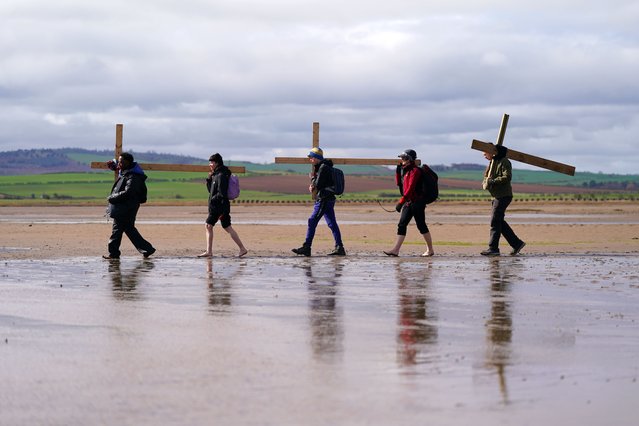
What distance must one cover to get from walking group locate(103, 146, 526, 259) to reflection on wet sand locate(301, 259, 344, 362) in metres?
2.22

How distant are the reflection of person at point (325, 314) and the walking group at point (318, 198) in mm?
3082

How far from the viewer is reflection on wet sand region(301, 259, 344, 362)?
926cm

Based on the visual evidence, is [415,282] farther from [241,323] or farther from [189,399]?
[189,399]

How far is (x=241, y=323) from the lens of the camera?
10.9 meters

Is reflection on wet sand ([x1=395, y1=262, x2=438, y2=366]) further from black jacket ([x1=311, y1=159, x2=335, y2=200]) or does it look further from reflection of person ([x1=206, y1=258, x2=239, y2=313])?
black jacket ([x1=311, y1=159, x2=335, y2=200])

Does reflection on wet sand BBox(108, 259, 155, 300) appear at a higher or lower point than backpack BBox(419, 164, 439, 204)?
lower

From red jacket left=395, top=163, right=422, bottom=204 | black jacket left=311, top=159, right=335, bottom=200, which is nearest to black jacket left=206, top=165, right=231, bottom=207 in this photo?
black jacket left=311, top=159, right=335, bottom=200

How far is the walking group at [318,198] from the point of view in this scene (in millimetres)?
19266

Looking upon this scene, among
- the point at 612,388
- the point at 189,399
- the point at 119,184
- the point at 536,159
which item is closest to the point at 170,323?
the point at 189,399

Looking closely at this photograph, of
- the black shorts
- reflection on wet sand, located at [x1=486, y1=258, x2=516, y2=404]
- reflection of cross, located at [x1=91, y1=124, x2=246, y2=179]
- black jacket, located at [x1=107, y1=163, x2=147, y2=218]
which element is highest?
reflection of cross, located at [x1=91, y1=124, x2=246, y2=179]

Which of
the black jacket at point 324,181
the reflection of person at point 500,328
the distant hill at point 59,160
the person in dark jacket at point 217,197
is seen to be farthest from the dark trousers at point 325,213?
the distant hill at point 59,160

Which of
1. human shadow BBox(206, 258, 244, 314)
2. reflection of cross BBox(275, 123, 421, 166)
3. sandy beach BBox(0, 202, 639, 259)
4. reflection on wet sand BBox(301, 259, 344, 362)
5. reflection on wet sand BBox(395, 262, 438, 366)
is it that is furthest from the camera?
reflection of cross BBox(275, 123, 421, 166)

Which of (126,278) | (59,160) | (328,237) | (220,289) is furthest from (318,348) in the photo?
(59,160)

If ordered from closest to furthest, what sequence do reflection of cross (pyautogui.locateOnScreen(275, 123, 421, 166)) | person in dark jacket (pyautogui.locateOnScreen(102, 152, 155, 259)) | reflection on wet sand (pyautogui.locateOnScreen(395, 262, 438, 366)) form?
reflection on wet sand (pyautogui.locateOnScreen(395, 262, 438, 366))
person in dark jacket (pyautogui.locateOnScreen(102, 152, 155, 259))
reflection of cross (pyautogui.locateOnScreen(275, 123, 421, 166))
